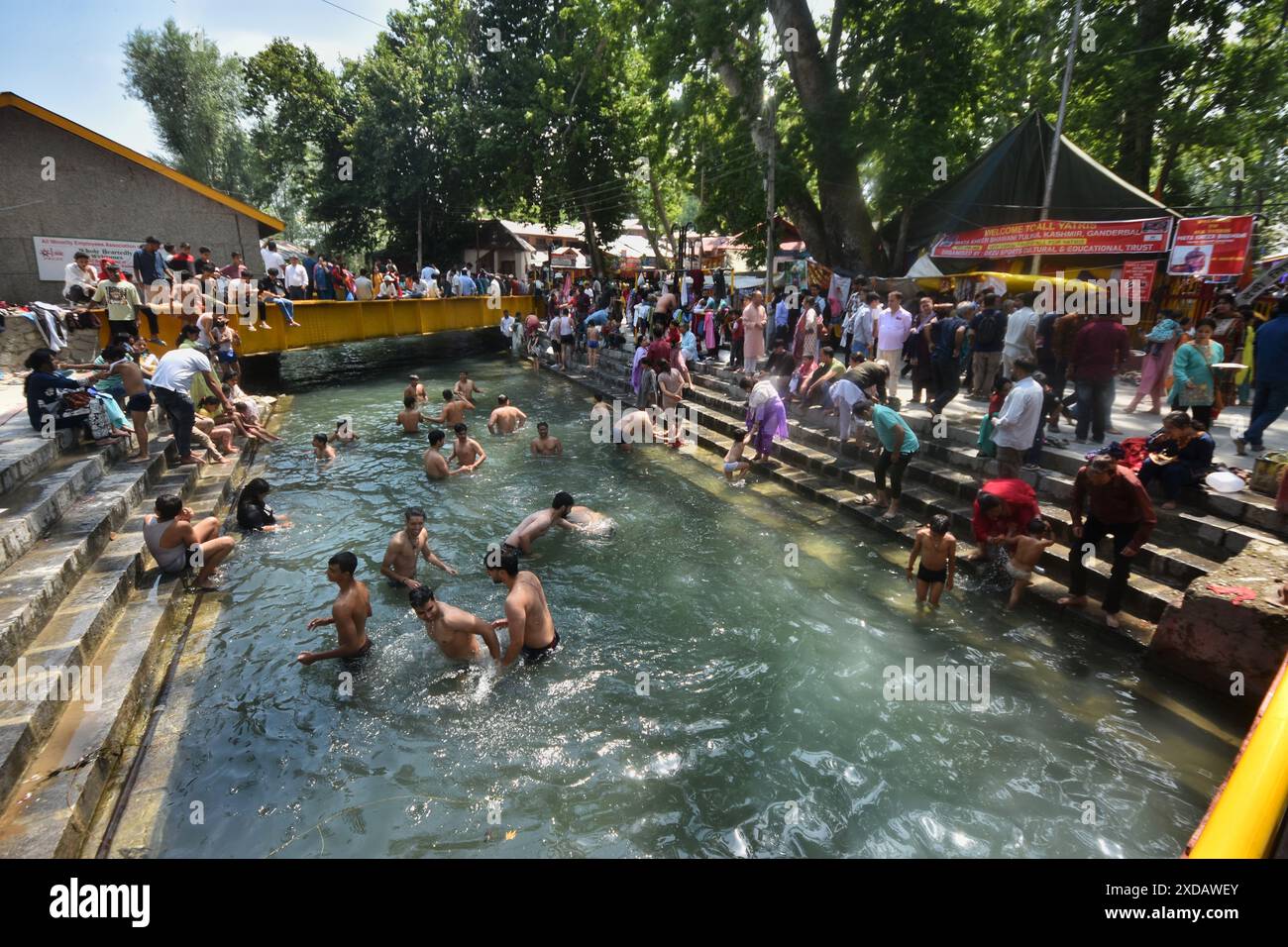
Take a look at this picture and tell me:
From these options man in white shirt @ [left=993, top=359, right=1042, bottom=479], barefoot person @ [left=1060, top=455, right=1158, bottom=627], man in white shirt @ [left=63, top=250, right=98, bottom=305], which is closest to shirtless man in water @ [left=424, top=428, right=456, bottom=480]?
man in white shirt @ [left=993, top=359, right=1042, bottom=479]

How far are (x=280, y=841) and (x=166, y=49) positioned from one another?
4152 centimetres

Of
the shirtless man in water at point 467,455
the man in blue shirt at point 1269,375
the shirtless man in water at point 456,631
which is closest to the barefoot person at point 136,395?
the shirtless man in water at point 467,455

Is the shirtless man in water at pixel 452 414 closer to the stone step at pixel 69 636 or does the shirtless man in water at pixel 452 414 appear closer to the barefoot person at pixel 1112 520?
the stone step at pixel 69 636

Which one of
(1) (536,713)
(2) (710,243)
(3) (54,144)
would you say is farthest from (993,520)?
(2) (710,243)

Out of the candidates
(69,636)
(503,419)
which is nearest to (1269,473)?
(69,636)

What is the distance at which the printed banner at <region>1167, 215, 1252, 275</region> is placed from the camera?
36.2 feet

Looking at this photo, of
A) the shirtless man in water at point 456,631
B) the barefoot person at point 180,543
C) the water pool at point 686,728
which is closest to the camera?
the water pool at point 686,728

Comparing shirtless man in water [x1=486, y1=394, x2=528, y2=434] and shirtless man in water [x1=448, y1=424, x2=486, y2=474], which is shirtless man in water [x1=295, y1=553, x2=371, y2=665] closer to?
shirtless man in water [x1=448, y1=424, x2=486, y2=474]

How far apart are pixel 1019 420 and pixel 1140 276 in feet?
28.1

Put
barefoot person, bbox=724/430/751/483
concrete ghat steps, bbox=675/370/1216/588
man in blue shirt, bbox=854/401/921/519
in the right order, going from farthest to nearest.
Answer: barefoot person, bbox=724/430/751/483
man in blue shirt, bbox=854/401/921/519
concrete ghat steps, bbox=675/370/1216/588

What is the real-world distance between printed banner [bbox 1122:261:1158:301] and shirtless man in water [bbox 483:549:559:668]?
13.6m

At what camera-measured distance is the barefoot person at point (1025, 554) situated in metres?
6.16

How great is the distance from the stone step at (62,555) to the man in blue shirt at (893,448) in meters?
8.26

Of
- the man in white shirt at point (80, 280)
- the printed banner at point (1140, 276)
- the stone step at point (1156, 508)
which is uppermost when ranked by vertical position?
the printed banner at point (1140, 276)
